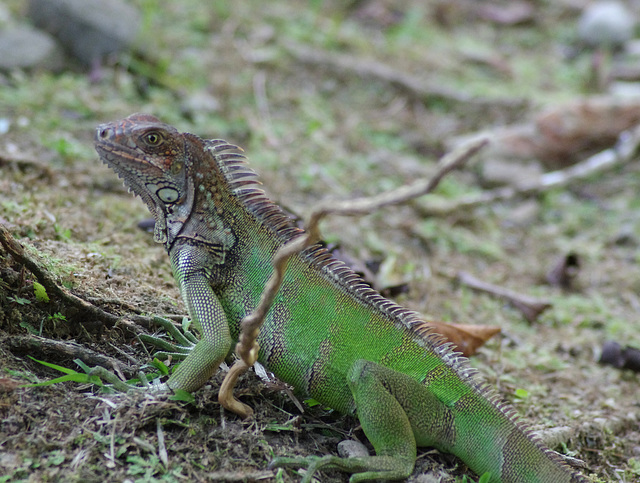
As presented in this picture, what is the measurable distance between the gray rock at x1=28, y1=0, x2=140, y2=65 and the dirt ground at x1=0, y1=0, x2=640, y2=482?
23cm

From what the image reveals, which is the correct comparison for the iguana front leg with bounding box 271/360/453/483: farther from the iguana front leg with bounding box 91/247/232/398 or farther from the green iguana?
the iguana front leg with bounding box 91/247/232/398

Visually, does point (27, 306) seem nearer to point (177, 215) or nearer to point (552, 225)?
point (177, 215)

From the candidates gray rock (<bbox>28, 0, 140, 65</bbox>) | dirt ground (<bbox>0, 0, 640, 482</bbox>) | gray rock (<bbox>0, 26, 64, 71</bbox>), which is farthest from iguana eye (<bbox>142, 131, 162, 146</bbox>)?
gray rock (<bbox>28, 0, 140, 65</bbox>)

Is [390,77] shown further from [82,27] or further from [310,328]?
[310,328]

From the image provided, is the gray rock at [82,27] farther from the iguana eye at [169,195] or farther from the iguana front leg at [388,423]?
the iguana front leg at [388,423]

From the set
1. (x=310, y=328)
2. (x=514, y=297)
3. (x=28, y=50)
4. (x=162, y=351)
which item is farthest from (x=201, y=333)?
(x=28, y=50)

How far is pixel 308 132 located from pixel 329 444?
19.0 feet

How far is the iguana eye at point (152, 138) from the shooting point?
11.3ft

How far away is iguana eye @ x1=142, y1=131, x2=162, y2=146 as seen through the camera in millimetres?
3457

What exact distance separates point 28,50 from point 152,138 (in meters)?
5.05

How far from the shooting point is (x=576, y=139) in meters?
8.82

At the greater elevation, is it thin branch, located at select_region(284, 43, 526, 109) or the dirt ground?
thin branch, located at select_region(284, 43, 526, 109)

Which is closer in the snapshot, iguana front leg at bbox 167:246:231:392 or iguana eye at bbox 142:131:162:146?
iguana front leg at bbox 167:246:231:392

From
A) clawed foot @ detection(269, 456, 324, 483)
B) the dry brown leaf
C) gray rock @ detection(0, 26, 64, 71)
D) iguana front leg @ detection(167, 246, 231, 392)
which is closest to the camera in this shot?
clawed foot @ detection(269, 456, 324, 483)
